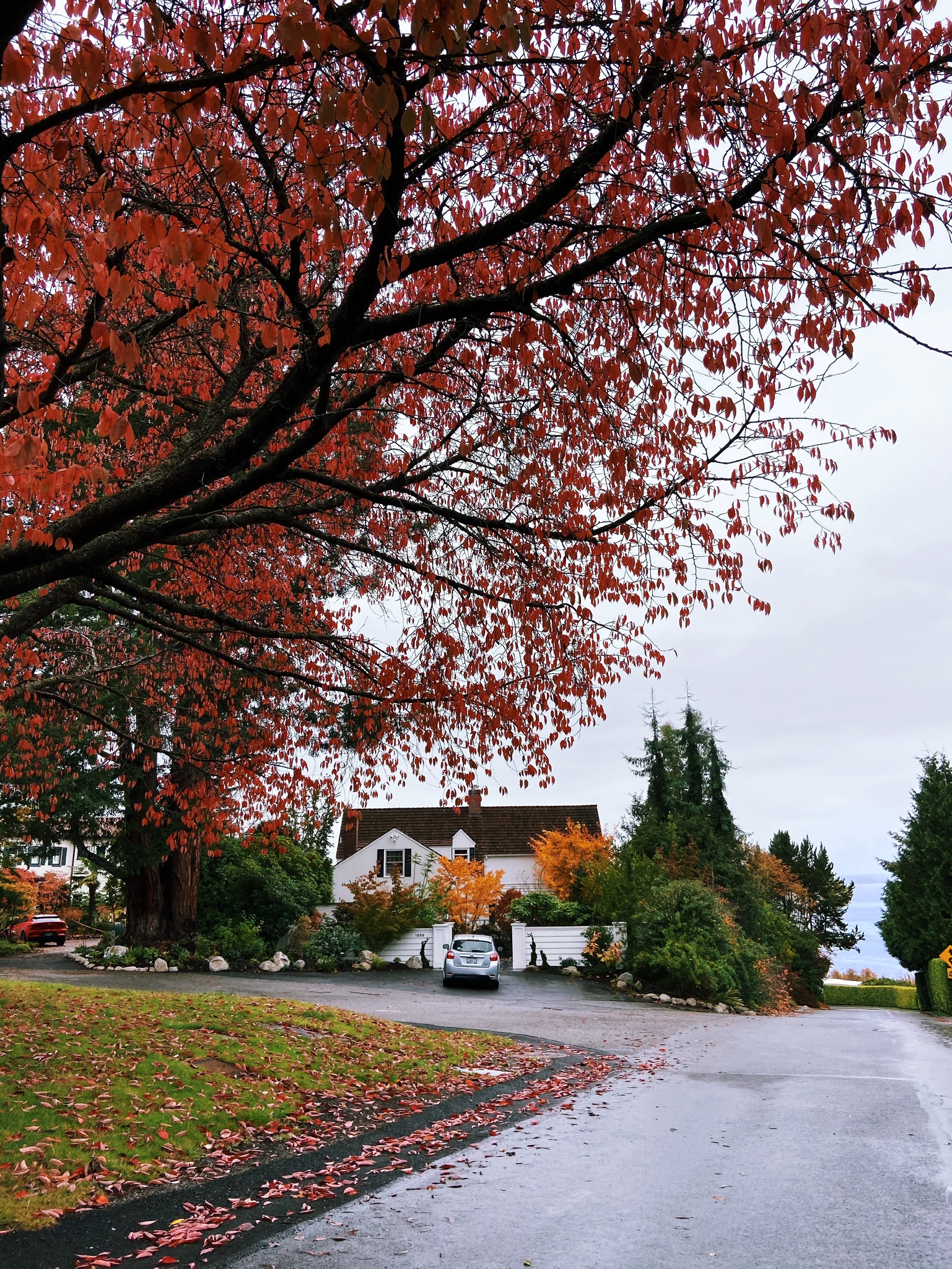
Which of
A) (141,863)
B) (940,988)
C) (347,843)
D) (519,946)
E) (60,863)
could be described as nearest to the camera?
(141,863)

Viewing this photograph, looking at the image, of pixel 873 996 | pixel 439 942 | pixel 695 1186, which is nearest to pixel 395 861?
pixel 439 942

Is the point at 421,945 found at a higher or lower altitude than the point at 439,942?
lower

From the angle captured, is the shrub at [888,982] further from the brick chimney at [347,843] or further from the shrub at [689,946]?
the brick chimney at [347,843]

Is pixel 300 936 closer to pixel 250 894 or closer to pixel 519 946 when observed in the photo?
pixel 250 894

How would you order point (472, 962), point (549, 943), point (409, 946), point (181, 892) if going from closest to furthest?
point (472, 962), point (181, 892), point (549, 943), point (409, 946)

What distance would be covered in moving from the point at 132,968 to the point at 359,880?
914cm

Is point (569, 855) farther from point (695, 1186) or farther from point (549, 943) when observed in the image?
point (695, 1186)

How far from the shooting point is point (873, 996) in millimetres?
40688

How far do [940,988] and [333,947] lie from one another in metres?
21.7

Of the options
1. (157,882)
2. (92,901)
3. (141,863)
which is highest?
(141,863)

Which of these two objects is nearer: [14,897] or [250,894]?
[250,894]

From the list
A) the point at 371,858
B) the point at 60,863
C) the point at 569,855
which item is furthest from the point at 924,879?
the point at 60,863

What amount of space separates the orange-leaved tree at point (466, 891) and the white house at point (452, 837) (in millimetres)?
8698

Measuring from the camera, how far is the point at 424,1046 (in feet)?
38.7
